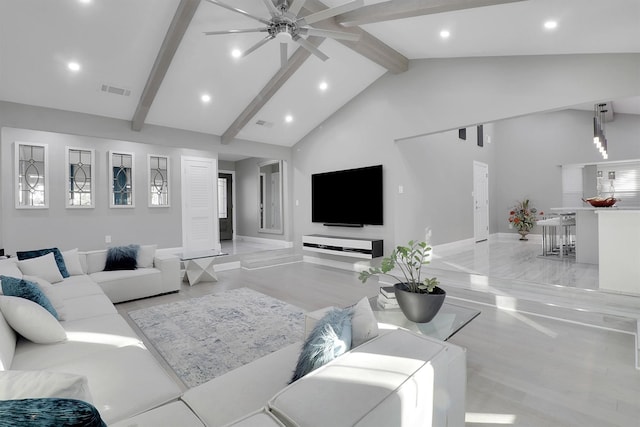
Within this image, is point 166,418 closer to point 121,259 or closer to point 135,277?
point 135,277

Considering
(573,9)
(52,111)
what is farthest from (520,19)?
(52,111)

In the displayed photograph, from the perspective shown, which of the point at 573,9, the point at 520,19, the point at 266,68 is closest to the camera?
the point at 573,9

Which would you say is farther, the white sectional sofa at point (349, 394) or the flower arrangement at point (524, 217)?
the flower arrangement at point (524, 217)

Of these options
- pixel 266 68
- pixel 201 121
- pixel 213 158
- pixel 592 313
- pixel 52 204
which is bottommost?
pixel 592 313

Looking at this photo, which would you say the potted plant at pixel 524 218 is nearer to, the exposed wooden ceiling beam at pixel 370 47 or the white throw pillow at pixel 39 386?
the exposed wooden ceiling beam at pixel 370 47

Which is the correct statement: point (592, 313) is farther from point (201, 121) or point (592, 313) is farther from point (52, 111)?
point (52, 111)

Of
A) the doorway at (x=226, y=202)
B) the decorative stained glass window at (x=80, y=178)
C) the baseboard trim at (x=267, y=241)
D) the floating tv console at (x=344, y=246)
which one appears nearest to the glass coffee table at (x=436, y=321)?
the floating tv console at (x=344, y=246)

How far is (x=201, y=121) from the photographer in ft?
18.9

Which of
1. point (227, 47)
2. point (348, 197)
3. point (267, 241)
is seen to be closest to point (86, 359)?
point (227, 47)

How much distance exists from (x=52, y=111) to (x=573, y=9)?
21.2ft

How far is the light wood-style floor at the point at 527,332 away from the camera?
188cm

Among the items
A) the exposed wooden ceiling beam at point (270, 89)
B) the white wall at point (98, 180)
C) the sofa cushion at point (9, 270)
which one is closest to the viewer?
the sofa cushion at point (9, 270)

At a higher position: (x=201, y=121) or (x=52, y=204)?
(x=201, y=121)

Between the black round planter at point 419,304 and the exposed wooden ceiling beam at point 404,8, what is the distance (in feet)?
8.91
